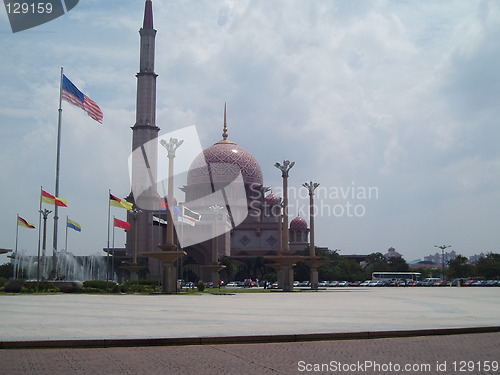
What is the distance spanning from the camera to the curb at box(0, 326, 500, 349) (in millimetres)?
11141

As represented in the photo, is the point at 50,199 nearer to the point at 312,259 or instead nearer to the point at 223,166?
the point at 312,259

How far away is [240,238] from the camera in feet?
323

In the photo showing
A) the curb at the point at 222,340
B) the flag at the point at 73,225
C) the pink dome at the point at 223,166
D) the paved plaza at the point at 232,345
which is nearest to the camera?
the paved plaza at the point at 232,345

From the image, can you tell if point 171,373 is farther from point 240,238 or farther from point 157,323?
point 240,238

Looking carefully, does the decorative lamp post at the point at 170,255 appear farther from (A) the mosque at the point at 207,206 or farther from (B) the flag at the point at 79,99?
(A) the mosque at the point at 207,206

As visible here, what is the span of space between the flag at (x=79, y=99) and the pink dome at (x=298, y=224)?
67090 millimetres

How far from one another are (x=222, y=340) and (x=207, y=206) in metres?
78.9

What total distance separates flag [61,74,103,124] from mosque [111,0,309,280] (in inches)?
1497

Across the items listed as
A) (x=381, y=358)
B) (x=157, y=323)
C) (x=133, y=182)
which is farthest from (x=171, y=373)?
(x=133, y=182)

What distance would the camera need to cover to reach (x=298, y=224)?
102125 mm

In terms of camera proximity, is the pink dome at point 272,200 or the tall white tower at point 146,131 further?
the pink dome at point 272,200

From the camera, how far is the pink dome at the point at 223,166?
91.6 meters

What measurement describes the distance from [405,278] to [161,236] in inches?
1480

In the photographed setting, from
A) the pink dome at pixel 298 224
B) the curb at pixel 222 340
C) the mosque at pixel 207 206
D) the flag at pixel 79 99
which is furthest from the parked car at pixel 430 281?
the curb at pixel 222 340
